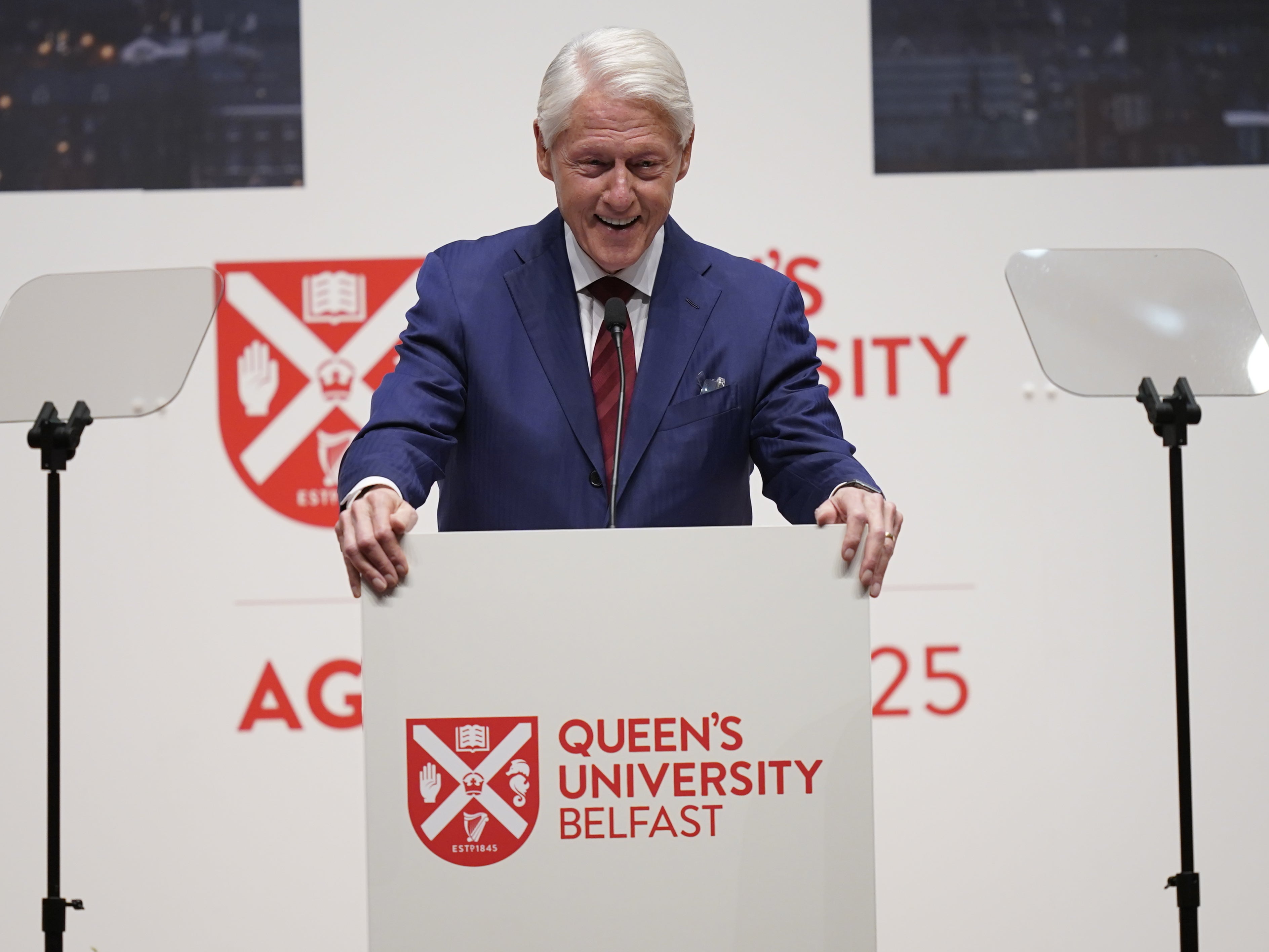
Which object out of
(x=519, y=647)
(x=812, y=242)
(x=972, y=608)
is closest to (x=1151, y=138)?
(x=812, y=242)

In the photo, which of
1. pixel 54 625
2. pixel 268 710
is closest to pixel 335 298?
pixel 268 710

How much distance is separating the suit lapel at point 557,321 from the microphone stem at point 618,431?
0.02m

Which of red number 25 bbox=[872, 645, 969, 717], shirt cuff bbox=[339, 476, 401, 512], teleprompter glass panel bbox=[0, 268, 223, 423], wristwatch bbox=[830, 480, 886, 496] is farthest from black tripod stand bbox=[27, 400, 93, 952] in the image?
red number 25 bbox=[872, 645, 969, 717]

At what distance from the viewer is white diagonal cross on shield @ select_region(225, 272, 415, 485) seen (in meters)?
3.10

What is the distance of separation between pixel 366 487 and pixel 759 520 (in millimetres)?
1804

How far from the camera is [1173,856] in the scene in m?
3.20

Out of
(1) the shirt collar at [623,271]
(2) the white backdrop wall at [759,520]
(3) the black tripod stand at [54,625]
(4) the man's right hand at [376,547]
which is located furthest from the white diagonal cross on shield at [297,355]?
(4) the man's right hand at [376,547]

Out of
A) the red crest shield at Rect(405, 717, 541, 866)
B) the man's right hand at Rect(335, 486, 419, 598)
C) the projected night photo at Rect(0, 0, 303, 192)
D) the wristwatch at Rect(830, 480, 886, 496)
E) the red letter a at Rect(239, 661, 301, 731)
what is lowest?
the red letter a at Rect(239, 661, 301, 731)

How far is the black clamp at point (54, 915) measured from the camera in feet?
6.34

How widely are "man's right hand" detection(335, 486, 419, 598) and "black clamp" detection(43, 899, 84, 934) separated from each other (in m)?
1.07

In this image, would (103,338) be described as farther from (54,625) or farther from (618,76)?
(618,76)

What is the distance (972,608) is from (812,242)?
41.7 inches

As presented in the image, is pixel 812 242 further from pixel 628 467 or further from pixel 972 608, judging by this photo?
pixel 628 467

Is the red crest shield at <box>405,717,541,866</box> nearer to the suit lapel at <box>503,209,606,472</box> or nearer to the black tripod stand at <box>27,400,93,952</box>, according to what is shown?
the suit lapel at <box>503,209,606,472</box>
